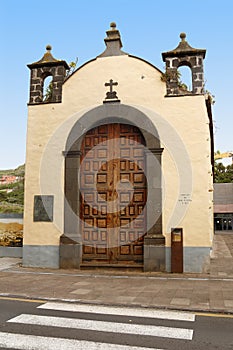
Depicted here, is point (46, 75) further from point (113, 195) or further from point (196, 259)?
point (196, 259)

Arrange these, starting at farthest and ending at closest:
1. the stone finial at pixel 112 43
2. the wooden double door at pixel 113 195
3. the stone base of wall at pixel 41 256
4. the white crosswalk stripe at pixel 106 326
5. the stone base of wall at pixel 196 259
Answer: the stone finial at pixel 112 43 → the stone base of wall at pixel 41 256 → the wooden double door at pixel 113 195 → the stone base of wall at pixel 196 259 → the white crosswalk stripe at pixel 106 326

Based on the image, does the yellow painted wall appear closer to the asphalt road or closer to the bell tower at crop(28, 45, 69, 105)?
the bell tower at crop(28, 45, 69, 105)

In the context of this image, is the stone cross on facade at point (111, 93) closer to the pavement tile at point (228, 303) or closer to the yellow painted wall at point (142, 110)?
the yellow painted wall at point (142, 110)

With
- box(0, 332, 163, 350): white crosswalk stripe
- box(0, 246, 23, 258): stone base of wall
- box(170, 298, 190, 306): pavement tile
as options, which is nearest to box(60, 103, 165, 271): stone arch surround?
box(0, 246, 23, 258): stone base of wall

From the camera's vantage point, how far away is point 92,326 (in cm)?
483

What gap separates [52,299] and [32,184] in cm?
494

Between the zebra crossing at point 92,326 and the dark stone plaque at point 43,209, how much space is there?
4.57m

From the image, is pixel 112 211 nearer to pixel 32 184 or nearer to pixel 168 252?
pixel 168 252

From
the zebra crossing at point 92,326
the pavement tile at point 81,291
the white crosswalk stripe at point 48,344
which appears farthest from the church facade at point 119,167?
the white crosswalk stripe at point 48,344

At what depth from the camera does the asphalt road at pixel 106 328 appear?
412 cm

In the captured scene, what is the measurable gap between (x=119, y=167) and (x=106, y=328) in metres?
5.99

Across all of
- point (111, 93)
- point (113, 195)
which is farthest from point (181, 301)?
point (111, 93)

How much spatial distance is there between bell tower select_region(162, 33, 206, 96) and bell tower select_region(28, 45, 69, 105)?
10.7 ft

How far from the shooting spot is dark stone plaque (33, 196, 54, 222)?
34.4 ft
